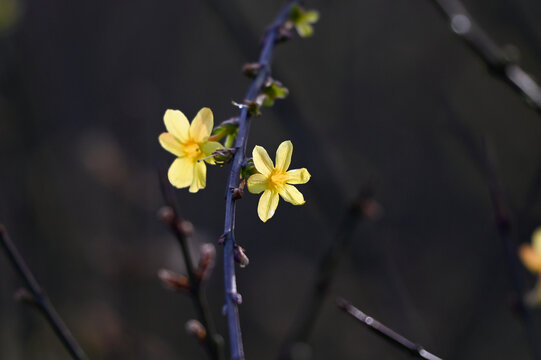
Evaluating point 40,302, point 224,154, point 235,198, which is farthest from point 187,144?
point 40,302

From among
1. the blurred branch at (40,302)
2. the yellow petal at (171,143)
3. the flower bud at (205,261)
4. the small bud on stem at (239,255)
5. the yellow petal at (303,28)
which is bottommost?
the blurred branch at (40,302)

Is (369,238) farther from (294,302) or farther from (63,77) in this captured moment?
(63,77)

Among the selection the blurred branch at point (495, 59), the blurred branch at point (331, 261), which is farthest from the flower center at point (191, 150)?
the blurred branch at point (495, 59)

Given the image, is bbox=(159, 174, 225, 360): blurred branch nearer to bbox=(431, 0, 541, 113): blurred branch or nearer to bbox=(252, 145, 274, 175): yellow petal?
bbox=(252, 145, 274, 175): yellow petal

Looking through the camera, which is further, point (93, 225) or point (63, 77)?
Answer: point (63, 77)

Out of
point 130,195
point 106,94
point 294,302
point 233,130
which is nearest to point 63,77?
point 106,94

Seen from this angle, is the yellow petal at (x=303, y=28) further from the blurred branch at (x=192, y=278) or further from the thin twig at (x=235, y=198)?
the blurred branch at (x=192, y=278)
